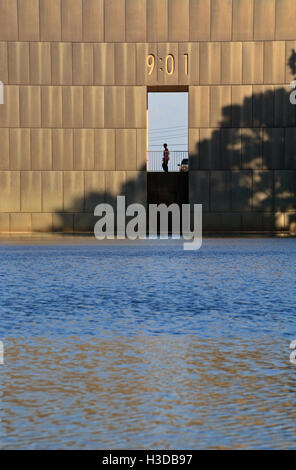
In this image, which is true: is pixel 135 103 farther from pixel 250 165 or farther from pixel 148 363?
pixel 148 363

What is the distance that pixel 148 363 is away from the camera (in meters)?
7.76

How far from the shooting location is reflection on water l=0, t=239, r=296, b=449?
5.32m

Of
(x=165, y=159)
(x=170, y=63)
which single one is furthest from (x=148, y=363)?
(x=165, y=159)

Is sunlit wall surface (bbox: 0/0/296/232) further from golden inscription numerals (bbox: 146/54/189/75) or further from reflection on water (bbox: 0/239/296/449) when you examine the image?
reflection on water (bbox: 0/239/296/449)

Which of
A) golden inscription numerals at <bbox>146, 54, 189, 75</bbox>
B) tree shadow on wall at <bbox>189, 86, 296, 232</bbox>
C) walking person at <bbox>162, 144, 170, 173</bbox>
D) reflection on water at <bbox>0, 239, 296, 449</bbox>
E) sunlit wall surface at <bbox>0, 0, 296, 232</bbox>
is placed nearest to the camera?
reflection on water at <bbox>0, 239, 296, 449</bbox>

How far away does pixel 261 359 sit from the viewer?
790cm

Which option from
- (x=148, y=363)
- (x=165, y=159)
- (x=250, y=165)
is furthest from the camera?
(x=165, y=159)

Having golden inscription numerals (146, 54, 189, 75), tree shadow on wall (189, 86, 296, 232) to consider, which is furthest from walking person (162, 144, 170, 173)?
golden inscription numerals (146, 54, 189, 75)

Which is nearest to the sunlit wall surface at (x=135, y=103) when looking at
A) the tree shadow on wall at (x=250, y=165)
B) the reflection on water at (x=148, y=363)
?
the tree shadow on wall at (x=250, y=165)

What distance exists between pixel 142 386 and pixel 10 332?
11.0 feet

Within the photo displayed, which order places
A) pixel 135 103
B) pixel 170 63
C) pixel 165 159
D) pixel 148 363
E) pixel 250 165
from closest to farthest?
pixel 148 363, pixel 170 63, pixel 135 103, pixel 250 165, pixel 165 159

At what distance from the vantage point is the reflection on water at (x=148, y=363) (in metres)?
5.32

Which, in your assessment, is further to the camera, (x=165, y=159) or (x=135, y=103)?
(x=165, y=159)
